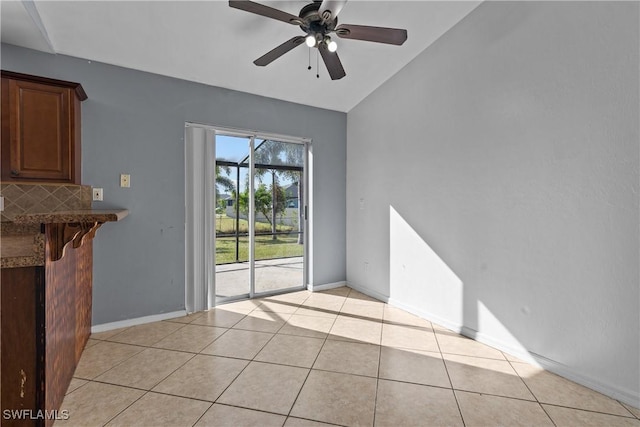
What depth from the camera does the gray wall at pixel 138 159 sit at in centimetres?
262

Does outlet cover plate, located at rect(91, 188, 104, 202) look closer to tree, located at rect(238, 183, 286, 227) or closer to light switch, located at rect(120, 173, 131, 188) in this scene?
light switch, located at rect(120, 173, 131, 188)

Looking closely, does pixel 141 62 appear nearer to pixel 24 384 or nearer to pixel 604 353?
pixel 24 384

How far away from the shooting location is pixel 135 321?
9.34 feet

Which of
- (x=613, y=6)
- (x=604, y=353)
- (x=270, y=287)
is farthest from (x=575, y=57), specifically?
(x=270, y=287)

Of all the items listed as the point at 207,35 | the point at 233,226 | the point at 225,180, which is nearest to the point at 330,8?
the point at 207,35

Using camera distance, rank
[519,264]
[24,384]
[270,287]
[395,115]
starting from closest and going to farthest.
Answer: [24,384] → [519,264] → [395,115] → [270,287]

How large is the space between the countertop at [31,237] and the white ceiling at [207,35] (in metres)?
1.57

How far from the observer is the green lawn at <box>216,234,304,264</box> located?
376cm

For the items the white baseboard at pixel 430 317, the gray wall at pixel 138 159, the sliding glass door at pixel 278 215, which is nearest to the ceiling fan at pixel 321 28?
the gray wall at pixel 138 159

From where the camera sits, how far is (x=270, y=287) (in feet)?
12.7

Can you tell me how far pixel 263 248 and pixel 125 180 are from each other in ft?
5.59

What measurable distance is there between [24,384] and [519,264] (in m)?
3.13

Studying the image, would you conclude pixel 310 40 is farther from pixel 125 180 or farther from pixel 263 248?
pixel 263 248

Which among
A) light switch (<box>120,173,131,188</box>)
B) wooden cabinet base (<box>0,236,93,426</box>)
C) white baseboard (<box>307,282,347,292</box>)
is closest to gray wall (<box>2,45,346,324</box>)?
light switch (<box>120,173,131,188</box>)
